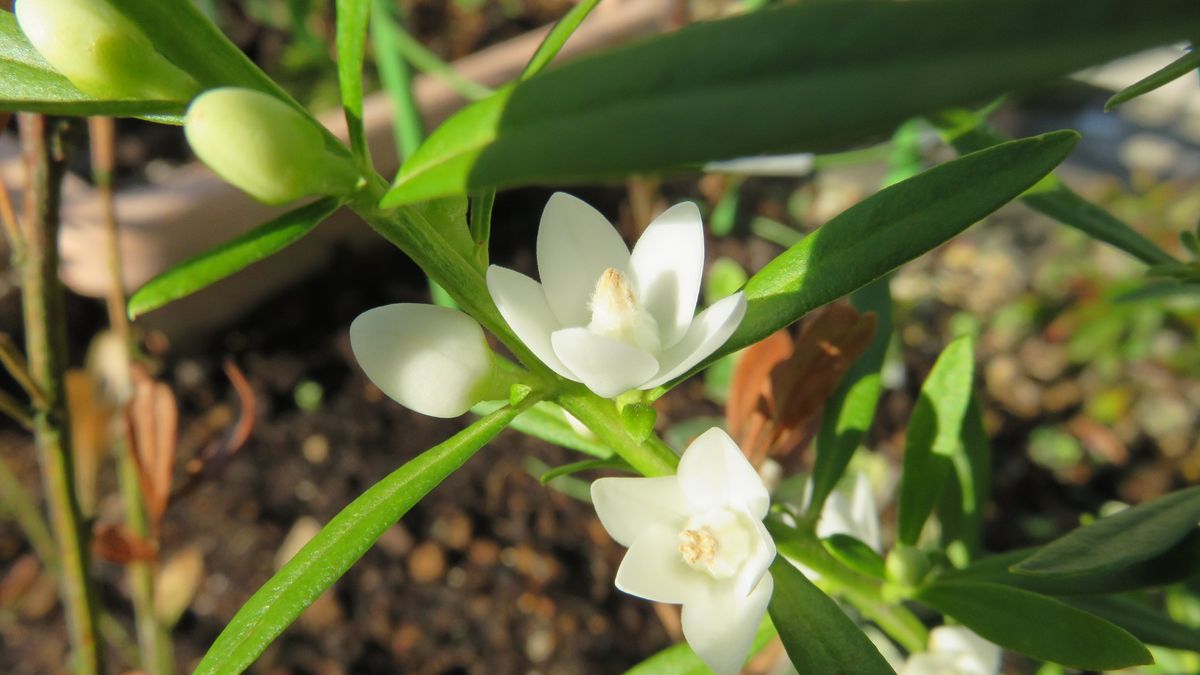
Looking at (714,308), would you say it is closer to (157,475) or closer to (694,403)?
(157,475)

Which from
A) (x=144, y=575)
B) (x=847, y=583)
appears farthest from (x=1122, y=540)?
(x=144, y=575)

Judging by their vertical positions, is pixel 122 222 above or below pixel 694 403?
above

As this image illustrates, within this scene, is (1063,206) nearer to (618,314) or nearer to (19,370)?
(618,314)

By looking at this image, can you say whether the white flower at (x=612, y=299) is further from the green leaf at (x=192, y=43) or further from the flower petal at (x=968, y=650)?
the flower petal at (x=968, y=650)

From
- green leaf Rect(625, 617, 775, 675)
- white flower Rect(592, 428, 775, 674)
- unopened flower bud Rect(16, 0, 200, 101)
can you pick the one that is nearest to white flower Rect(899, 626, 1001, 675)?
green leaf Rect(625, 617, 775, 675)

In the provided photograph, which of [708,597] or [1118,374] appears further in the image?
[1118,374]

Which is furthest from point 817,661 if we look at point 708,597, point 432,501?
point 432,501

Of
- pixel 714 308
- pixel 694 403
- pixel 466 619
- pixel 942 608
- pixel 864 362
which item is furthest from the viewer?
pixel 694 403
